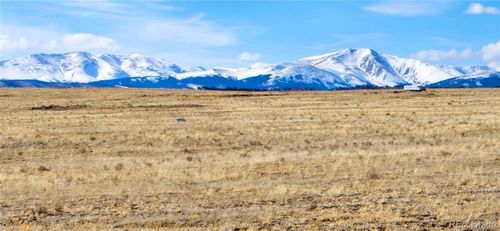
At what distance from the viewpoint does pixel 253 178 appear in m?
21.8

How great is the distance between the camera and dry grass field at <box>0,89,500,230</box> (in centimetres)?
1487

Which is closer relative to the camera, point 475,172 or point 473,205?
point 473,205

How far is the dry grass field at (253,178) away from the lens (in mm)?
14867

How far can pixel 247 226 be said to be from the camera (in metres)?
14.1

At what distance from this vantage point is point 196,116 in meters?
58.0

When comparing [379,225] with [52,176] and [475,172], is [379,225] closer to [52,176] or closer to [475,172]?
[475,172]

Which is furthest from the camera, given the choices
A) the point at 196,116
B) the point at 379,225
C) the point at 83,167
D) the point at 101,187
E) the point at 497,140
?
the point at 196,116

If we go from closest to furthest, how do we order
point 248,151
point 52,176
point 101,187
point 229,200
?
1. point 229,200
2. point 101,187
3. point 52,176
4. point 248,151

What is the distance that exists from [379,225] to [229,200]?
4767 millimetres

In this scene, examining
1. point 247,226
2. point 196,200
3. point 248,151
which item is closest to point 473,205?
point 247,226

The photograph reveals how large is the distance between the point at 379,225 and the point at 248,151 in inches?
679

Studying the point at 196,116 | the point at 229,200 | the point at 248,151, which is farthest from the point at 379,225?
the point at 196,116

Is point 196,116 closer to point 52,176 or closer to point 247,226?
point 52,176

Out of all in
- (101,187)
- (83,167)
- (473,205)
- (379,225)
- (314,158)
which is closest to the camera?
(379,225)
